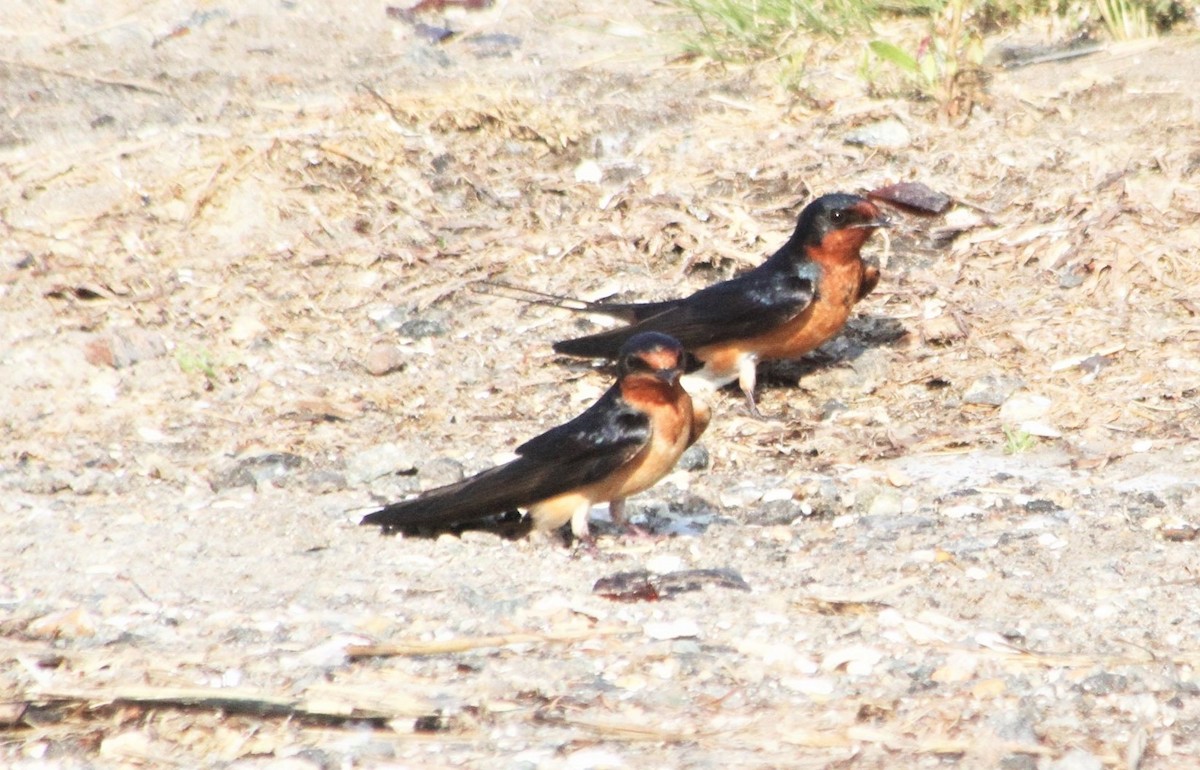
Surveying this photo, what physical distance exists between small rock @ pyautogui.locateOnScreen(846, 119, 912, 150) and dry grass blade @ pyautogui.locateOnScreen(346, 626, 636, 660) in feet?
15.4

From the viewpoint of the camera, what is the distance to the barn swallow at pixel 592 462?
5.20 m

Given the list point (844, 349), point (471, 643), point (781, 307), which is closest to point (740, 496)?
point (781, 307)

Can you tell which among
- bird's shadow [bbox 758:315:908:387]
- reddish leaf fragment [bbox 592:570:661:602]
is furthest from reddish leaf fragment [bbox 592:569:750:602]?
bird's shadow [bbox 758:315:908:387]

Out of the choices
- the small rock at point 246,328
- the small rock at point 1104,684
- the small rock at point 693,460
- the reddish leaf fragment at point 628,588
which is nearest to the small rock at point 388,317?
the small rock at point 246,328

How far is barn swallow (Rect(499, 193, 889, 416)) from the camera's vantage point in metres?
7.05

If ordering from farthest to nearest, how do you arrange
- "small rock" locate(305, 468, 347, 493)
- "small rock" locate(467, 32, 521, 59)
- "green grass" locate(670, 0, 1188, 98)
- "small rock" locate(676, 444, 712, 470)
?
"small rock" locate(467, 32, 521, 59)
"green grass" locate(670, 0, 1188, 98)
"small rock" locate(676, 444, 712, 470)
"small rock" locate(305, 468, 347, 493)

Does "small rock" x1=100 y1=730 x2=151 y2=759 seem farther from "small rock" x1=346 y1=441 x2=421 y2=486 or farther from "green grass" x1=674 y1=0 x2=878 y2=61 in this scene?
"green grass" x1=674 y1=0 x2=878 y2=61

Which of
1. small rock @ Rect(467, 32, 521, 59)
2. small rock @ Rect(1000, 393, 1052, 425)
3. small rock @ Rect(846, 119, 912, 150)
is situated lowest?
small rock @ Rect(1000, 393, 1052, 425)

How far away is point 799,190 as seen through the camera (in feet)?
27.2

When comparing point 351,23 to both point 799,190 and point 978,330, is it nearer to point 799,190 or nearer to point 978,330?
point 799,190

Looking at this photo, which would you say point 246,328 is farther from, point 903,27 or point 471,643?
point 903,27

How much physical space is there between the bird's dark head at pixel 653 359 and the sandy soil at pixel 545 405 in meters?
0.52

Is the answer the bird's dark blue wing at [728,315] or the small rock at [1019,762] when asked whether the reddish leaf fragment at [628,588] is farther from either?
→ the bird's dark blue wing at [728,315]

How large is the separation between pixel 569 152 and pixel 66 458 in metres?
3.41
